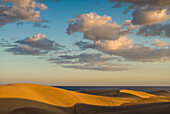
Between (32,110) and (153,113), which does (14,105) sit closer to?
(32,110)

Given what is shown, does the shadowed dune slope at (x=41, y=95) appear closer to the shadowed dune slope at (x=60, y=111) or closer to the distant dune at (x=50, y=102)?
the distant dune at (x=50, y=102)

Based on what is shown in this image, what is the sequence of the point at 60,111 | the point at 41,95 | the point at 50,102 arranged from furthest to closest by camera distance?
the point at 41,95, the point at 50,102, the point at 60,111

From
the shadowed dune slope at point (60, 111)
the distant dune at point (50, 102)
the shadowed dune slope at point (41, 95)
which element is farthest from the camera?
the shadowed dune slope at point (41, 95)

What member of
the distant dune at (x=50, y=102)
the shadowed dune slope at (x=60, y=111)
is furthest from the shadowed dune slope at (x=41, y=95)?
the shadowed dune slope at (x=60, y=111)

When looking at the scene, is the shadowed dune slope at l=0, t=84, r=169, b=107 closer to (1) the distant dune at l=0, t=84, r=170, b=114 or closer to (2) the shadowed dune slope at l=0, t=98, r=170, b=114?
(1) the distant dune at l=0, t=84, r=170, b=114

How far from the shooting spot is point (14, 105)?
403 inches

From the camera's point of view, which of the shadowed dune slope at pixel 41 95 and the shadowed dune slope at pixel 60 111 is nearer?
the shadowed dune slope at pixel 60 111

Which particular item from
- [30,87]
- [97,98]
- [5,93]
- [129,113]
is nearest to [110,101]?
[97,98]

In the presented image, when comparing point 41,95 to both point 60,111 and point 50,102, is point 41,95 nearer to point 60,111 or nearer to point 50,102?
point 50,102

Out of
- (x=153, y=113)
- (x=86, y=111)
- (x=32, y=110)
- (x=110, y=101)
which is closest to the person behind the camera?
(x=153, y=113)

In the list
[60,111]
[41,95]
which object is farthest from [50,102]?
[60,111]

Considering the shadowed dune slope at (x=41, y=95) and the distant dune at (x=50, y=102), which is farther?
the shadowed dune slope at (x=41, y=95)

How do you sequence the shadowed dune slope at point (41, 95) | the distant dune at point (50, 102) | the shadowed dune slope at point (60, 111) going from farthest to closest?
the shadowed dune slope at point (41, 95) → the distant dune at point (50, 102) → the shadowed dune slope at point (60, 111)

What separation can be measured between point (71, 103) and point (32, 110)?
667 centimetres
